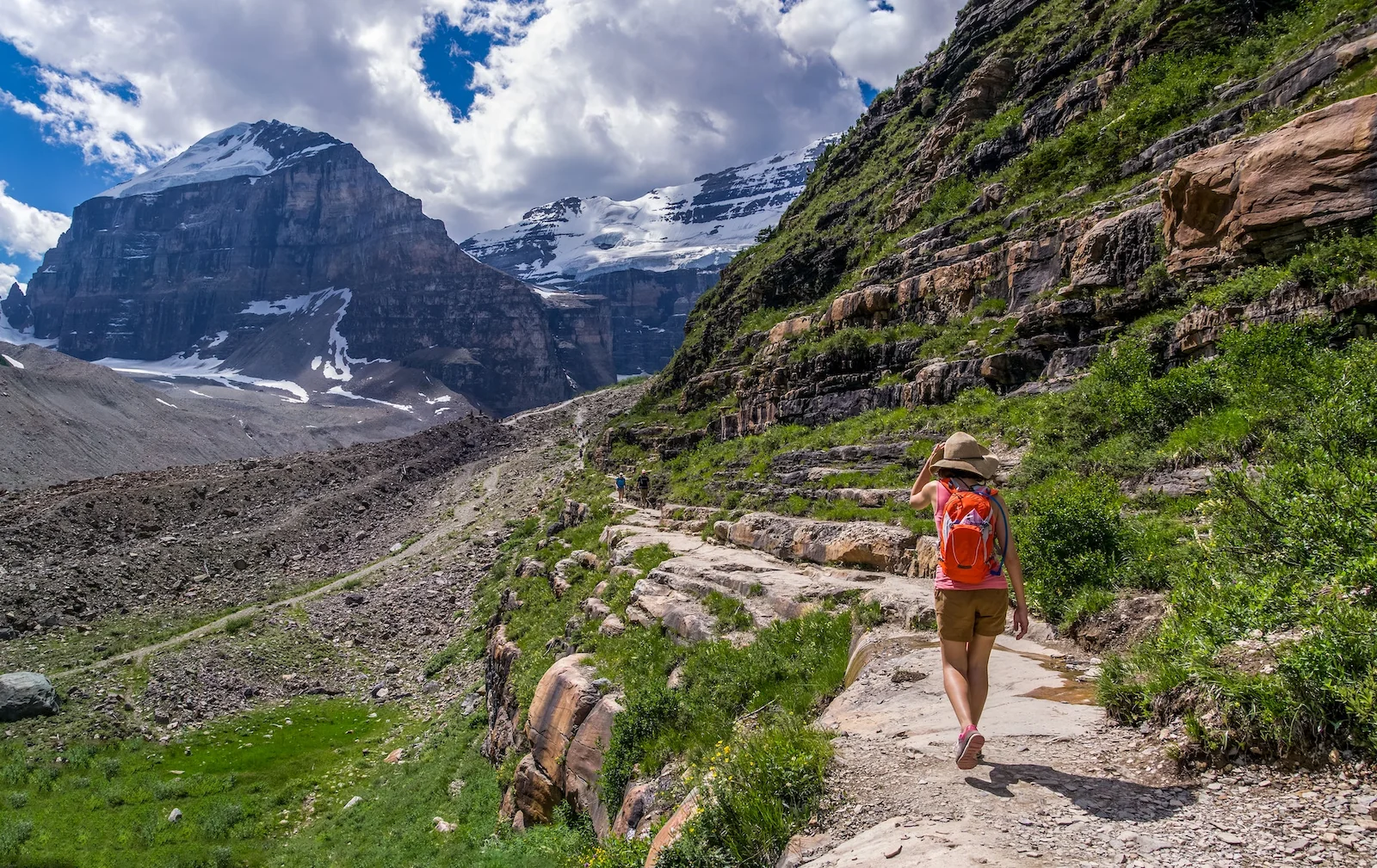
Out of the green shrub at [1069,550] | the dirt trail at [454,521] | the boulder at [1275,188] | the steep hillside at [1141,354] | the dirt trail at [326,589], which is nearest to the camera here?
the steep hillside at [1141,354]

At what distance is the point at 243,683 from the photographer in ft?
86.7

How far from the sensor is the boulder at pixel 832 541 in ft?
37.6

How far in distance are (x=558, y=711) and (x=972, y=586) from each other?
842 cm

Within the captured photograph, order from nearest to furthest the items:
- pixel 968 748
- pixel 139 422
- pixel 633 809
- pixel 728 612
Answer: pixel 968 748 < pixel 633 809 < pixel 728 612 < pixel 139 422

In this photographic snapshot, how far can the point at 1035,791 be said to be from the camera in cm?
385

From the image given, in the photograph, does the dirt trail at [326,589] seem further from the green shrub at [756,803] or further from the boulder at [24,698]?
the green shrub at [756,803]

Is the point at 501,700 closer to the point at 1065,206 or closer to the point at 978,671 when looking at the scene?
the point at 978,671

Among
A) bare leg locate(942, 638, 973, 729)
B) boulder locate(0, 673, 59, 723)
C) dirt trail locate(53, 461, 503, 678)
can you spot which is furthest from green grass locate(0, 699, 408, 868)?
bare leg locate(942, 638, 973, 729)

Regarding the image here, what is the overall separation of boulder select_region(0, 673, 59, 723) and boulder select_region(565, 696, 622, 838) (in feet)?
82.1

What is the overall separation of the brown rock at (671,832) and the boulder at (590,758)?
3409 millimetres

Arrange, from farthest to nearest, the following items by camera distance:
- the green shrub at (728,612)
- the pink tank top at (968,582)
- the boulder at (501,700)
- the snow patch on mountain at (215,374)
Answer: the snow patch on mountain at (215,374) → the boulder at (501,700) → the green shrub at (728,612) → the pink tank top at (968,582)

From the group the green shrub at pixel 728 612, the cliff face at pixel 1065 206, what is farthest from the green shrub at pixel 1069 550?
the cliff face at pixel 1065 206

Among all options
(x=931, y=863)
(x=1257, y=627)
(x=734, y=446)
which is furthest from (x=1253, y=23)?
(x=931, y=863)

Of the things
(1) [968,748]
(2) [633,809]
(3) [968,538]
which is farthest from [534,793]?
(3) [968,538]
